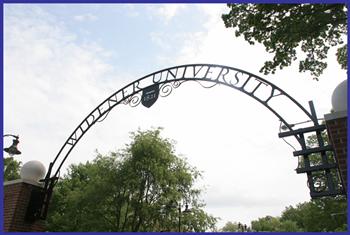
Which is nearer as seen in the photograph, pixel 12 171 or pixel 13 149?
pixel 13 149

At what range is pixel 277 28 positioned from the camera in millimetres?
8133

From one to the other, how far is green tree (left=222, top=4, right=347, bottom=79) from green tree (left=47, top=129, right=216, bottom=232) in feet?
43.6

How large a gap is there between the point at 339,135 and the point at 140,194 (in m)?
17.0

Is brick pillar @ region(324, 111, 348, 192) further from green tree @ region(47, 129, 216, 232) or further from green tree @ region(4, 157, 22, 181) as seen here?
green tree @ region(4, 157, 22, 181)

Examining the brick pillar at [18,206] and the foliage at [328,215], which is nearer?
the brick pillar at [18,206]

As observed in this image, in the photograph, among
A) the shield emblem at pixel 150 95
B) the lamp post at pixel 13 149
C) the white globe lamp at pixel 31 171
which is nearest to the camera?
the white globe lamp at pixel 31 171

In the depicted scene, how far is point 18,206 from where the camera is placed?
7629 mm

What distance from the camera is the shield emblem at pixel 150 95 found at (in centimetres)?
858

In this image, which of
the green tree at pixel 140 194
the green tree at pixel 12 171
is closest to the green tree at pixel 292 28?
the green tree at pixel 140 194

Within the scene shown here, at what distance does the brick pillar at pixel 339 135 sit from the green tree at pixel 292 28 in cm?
308

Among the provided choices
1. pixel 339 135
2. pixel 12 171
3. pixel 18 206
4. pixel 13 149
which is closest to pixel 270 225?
pixel 12 171

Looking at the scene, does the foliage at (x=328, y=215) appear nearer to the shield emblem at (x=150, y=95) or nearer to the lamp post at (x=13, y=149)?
the shield emblem at (x=150, y=95)

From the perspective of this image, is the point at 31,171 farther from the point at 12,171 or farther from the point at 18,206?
the point at 12,171

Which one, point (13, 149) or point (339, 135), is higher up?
point (13, 149)
